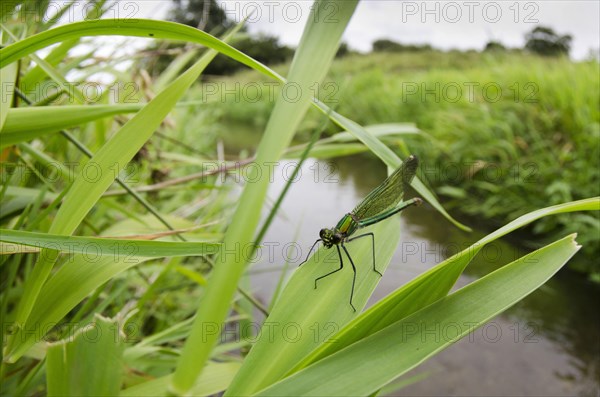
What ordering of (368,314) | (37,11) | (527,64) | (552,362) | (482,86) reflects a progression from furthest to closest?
(527,64), (482,86), (552,362), (37,11), (368,314)

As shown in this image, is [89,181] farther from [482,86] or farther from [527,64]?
[527,64]

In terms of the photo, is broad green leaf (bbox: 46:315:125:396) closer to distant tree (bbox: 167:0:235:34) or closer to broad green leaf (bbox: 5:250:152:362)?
broad green leaf (bbox: 5:250:152:362)

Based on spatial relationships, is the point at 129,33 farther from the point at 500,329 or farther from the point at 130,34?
the point at 500,329

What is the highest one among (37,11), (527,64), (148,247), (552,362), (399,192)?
(527,64)

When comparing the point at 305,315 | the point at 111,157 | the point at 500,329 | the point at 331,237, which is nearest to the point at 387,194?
the point at 331,237

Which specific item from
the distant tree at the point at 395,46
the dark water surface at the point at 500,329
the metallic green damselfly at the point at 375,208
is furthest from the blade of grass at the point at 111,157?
the distant tree at the point at 395,46

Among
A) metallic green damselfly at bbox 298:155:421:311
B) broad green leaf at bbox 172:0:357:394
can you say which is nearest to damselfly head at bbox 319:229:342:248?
metallic green damselfly at bbox 298:155:421:311

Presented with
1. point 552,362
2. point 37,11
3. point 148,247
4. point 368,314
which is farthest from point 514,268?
point 552,362
